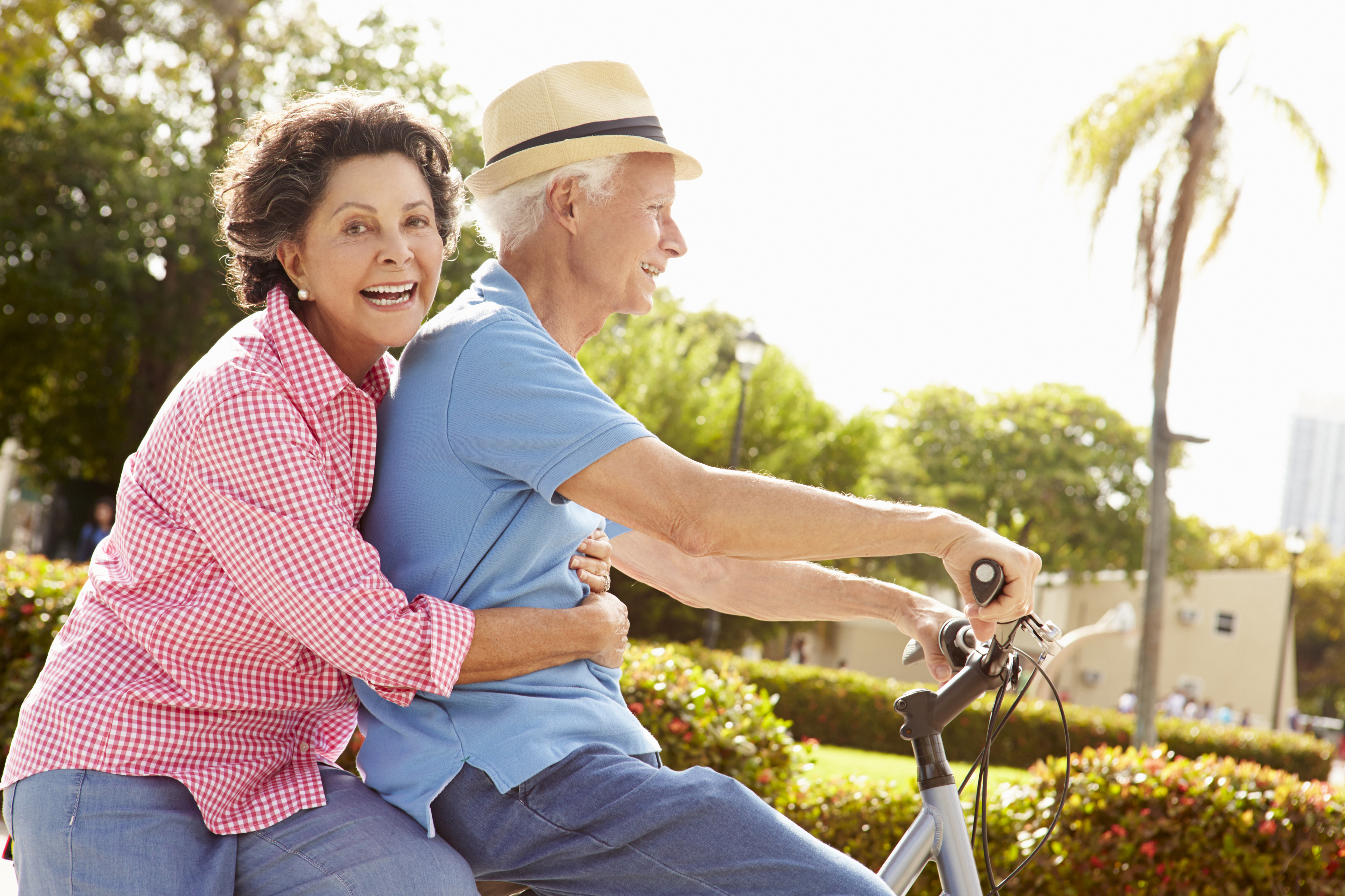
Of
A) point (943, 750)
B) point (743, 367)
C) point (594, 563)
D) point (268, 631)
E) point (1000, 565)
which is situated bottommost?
point (943, 750)

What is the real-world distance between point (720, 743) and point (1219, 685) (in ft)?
137

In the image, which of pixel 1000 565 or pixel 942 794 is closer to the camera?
pixel 1000 565

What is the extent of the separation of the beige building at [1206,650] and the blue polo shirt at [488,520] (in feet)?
129

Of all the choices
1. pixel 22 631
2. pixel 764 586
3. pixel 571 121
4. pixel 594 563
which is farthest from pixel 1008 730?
pixel 571 121

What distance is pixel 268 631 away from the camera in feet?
5.84

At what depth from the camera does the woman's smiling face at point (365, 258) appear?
6.43ft

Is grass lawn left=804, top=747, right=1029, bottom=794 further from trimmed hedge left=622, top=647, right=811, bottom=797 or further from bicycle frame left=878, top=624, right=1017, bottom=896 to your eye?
bicycle frame left=878, top=624, right=1017, bottom=896

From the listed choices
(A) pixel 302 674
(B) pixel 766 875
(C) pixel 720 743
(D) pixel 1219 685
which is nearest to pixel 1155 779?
(C) pixel 720 743

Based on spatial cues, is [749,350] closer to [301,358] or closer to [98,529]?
[98,529]

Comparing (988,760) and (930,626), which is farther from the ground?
(930,626)

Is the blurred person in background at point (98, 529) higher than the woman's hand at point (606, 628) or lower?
lower

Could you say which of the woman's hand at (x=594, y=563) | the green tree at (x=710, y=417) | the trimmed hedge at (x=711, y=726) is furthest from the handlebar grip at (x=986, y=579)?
the green tree at (x=710, y=417)

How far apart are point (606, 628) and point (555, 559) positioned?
153 mm

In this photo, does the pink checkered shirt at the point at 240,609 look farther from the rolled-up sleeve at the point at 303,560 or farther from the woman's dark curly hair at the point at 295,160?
the woman's dark curly hair at the point at 295,160
